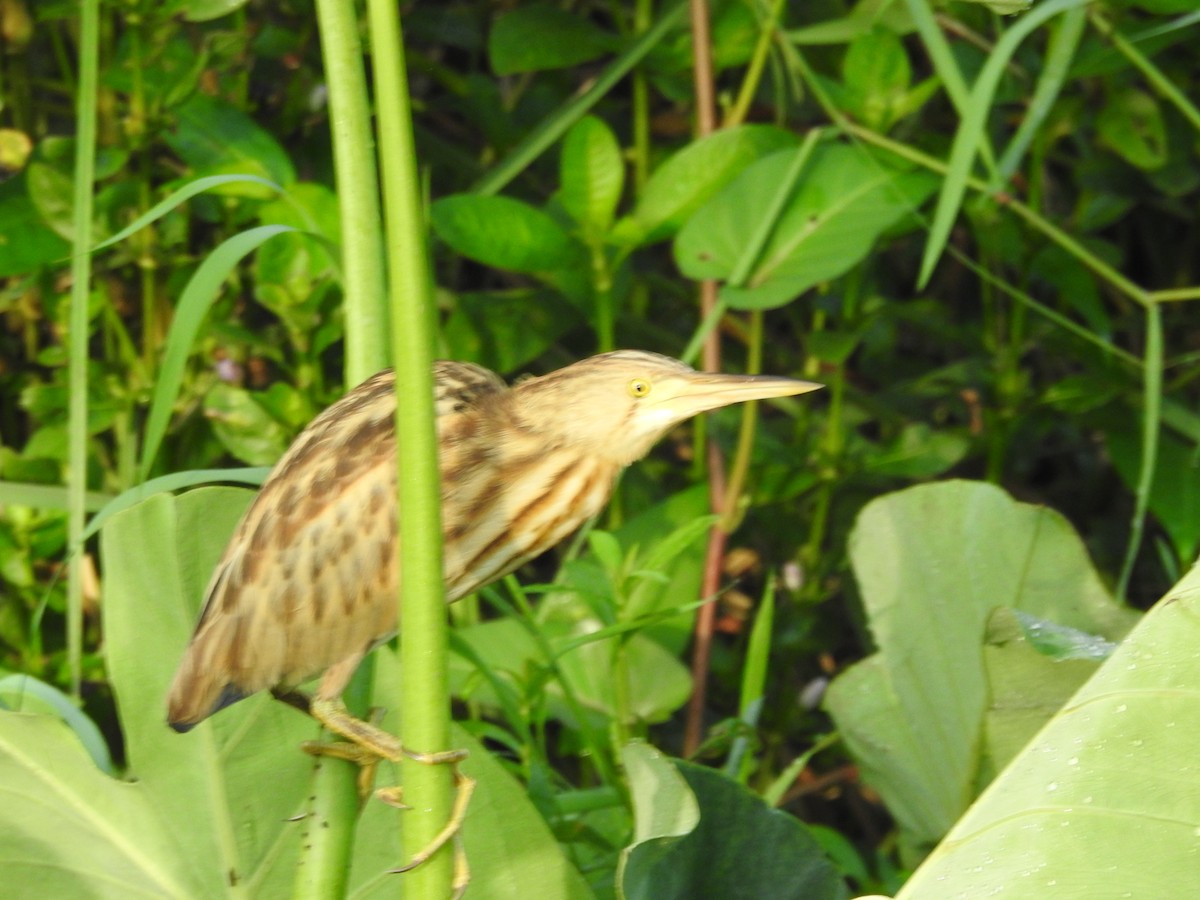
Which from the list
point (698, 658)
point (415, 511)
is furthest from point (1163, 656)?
point (698, 658)

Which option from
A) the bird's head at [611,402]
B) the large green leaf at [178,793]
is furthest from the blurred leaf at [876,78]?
the large green leaf at [178,793]

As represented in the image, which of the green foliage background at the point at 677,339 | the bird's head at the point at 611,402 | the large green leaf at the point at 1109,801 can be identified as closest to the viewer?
the large green leaf at the point at 1109,801

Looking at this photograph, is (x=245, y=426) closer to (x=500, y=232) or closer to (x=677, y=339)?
(x=500, y=232)

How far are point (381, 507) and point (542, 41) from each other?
0.88 metres

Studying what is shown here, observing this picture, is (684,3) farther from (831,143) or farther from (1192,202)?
(1192,202)

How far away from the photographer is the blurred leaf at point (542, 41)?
5.77 feet

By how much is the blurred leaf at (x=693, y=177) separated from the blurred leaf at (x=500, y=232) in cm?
13

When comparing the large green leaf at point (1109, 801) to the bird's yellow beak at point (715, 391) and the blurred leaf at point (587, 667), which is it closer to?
the bird's yellow beak at point (715, 391)

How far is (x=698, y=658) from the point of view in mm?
1750

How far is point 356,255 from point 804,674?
1.39m

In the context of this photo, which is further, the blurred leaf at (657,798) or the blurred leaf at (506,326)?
the blurred leaf at (506,326)

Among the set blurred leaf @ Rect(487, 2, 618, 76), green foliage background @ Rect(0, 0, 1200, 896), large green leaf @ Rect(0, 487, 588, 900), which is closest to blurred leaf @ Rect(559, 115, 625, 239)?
green foliage background @ Rect(0, 0, 1200, 896)

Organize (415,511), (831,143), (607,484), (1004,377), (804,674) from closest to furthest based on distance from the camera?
(415,511), (607,484), (831,143), (1004,377), (804,674)

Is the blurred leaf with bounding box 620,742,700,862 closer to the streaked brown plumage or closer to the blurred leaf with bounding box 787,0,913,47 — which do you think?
the streaked brown plumage
